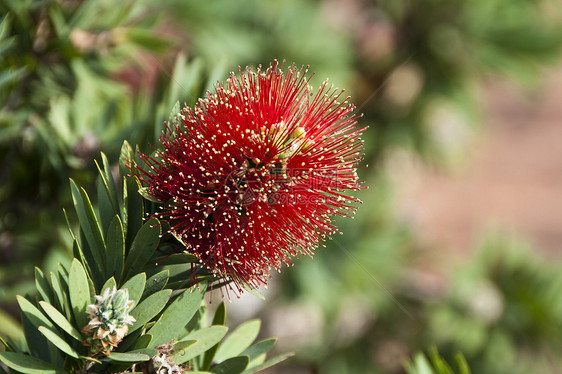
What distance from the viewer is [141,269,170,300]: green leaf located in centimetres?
43

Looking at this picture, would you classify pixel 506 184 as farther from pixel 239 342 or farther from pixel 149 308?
pixel 149 308

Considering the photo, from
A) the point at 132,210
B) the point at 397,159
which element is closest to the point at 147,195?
the point at 132,210

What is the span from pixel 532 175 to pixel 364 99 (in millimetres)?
1586

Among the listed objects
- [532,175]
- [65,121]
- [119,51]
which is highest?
[532,175]

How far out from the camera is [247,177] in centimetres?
48

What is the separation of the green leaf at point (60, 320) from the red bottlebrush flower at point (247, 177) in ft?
0.36

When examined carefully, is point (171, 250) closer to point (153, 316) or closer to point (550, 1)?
point (153, 316)

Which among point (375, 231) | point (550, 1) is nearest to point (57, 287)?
point (375, 231)

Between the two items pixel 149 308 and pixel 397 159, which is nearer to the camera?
pixel 149 308

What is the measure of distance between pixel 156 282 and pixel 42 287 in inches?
3.7

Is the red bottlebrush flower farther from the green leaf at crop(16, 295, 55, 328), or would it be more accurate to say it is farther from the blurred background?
the blurred background

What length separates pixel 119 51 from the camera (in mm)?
804

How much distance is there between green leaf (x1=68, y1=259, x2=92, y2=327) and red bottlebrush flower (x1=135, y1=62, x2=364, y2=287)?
0.28 ft

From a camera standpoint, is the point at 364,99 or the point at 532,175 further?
the point at 532,175
